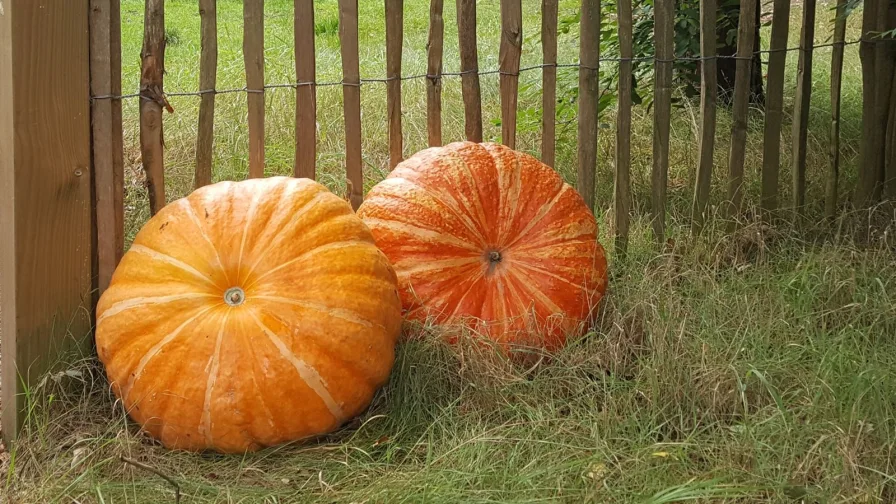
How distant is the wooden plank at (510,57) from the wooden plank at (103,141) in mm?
1699

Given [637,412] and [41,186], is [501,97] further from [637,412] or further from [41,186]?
[41,186]

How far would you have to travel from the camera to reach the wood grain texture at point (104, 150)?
327 centimetres

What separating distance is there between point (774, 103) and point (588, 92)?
99 cm

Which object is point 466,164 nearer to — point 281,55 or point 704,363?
point 704,363

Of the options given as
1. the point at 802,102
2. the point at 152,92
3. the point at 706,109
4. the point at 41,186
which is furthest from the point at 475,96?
Answer: the point at 41,186

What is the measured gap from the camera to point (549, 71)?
4.21m

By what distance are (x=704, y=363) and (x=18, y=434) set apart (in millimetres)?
2274

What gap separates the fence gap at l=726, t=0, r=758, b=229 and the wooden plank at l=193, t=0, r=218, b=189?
241 centimetres

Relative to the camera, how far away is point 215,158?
5379 mm

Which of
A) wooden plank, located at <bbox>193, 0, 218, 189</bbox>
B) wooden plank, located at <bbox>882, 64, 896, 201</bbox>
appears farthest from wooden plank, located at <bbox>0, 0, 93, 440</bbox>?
wooden plank, located at <bbox>882, 64, 896, 201</bbox>

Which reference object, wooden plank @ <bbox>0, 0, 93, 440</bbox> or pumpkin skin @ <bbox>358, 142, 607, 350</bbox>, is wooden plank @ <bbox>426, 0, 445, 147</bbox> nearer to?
pumpkin skin @ <bbox>358, 142, 607, 350</bbox>

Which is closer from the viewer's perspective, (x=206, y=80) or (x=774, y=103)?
(x=206, y=80)

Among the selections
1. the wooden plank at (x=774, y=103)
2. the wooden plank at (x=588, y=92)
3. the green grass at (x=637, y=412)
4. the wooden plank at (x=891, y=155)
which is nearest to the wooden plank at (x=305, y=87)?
the green grass at (x=637, y=412)

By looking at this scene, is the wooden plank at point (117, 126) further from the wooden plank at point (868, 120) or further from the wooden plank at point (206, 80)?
the wooden plank at point (868, 120)
